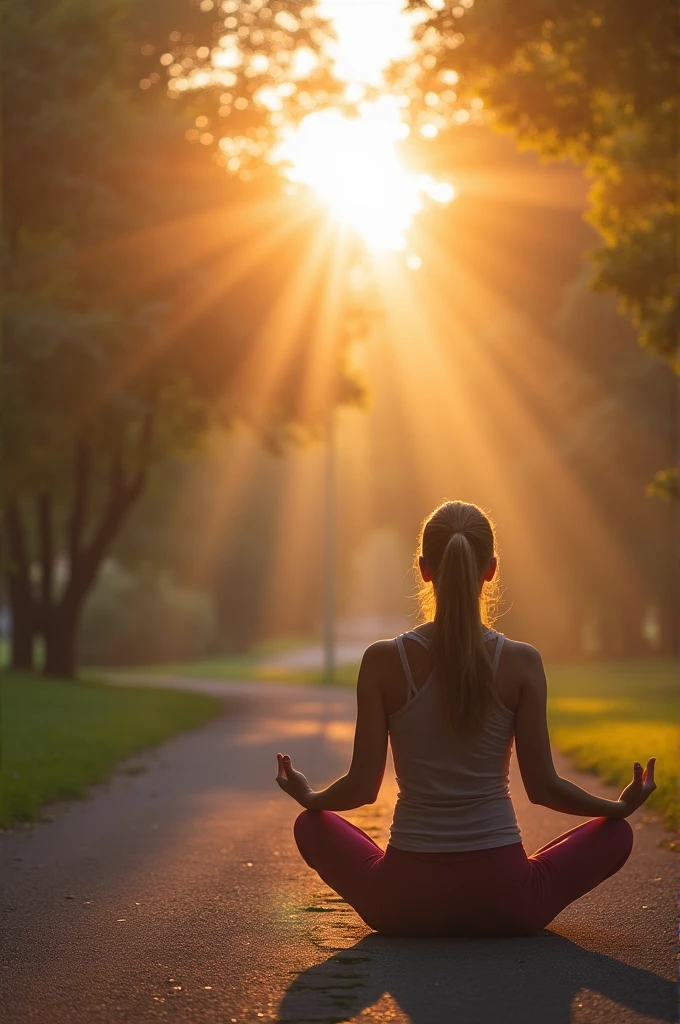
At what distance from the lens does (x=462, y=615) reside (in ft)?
16.0

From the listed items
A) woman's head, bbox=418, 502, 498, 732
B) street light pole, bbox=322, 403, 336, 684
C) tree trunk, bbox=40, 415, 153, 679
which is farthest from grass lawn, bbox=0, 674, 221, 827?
street light pole, bbox=322, 403, 336, 684

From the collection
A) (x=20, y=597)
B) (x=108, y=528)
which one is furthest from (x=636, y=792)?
(x=20, y=597)

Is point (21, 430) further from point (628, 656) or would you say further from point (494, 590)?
point (628, 656)

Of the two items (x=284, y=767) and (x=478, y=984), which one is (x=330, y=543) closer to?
(x=284, y=767)

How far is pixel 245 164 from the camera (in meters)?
24.0

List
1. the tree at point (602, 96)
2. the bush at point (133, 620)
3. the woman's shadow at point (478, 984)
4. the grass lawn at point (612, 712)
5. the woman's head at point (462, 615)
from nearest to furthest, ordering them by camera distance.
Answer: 1. the woman's shadow at point (478, 984)
2. the woman's head at point (462, 615)
3. the grass lawn at point (612, 712)
4. the tree at point (602, 96)
5. the bush at point (133, 620)

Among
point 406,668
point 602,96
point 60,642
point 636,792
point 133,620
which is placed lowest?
point 636,792

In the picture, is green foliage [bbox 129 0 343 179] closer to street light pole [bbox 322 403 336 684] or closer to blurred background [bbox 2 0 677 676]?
blurred background [bbox 2 0 677 676]

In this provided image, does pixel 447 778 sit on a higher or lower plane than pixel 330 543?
lower

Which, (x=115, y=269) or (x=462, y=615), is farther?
(x=115, y=269)

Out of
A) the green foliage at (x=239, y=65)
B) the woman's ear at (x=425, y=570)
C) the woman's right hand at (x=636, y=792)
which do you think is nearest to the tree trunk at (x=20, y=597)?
the green foliage at (x=239, y=65)

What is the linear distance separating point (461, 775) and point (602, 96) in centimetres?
1113

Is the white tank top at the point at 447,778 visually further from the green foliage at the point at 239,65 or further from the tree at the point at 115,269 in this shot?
the green foliage at the point at 239,65

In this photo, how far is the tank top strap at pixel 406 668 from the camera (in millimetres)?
4953
